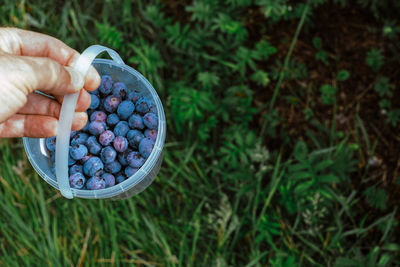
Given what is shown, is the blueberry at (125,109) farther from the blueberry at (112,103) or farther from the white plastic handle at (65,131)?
the white plastic handle at (65,131)

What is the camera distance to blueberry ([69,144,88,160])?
151cm

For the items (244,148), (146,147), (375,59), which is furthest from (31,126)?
(375,59)

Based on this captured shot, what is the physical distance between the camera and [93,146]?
1.56 metres

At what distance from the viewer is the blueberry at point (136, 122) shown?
5.17ft

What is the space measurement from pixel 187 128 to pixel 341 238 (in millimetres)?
1225

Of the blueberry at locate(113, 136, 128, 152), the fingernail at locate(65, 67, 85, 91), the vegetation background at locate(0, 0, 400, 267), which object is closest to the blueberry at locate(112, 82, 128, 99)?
the blueberry at locate(113, 136, 128, 152)

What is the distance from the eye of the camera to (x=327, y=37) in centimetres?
254

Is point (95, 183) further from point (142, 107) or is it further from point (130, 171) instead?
point (142, 107)

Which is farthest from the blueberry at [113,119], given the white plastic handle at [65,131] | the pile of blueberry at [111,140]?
the white plastic handle at [65,131]

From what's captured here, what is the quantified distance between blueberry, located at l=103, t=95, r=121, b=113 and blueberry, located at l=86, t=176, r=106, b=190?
35 cm

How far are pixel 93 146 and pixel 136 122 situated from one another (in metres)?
0.23

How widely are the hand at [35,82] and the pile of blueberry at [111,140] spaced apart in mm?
91

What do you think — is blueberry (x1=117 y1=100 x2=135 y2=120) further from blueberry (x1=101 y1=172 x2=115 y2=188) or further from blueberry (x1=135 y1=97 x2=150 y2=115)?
blueberry (x1=101 y1=172 x2=115 y2=188)

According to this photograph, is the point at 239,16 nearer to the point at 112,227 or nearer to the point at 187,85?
the point at 187,85
